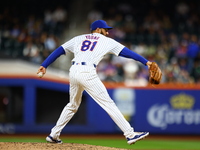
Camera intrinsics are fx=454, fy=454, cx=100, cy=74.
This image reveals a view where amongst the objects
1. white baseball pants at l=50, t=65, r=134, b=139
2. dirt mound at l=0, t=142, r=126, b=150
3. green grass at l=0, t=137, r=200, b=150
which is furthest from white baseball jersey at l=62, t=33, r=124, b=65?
green grass at l=0, t=137, r=200, b=150

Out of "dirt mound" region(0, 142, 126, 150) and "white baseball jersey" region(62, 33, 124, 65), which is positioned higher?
"white baseball jersey" region(62, 33, 124, 65)

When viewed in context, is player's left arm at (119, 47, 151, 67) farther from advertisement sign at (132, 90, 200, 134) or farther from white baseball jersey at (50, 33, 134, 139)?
advertisement sign at (132, 90, 200, 134)

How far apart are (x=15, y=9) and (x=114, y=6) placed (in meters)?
3.83

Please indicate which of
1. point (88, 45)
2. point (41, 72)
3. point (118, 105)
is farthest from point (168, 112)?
point (41, 72)

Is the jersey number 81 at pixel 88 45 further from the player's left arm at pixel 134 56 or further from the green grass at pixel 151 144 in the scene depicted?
the green grass at pixel 151 144

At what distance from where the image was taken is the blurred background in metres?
12.1

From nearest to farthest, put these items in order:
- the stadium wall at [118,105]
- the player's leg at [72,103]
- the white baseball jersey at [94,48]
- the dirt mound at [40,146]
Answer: the dirt mound at [40,146] → the white baseball jersey at [94,48] → the player's leg at [72,103] → the stadium wall at [118,105]

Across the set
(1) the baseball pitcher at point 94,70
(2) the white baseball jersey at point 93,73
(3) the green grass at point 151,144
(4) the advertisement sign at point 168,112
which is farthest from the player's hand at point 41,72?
(4) the advertisement sign at point 168,112

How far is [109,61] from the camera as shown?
14102 mm

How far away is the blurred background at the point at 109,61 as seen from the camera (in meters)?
12.1

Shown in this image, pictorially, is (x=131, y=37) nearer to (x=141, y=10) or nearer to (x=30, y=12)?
(x=141, y=10)

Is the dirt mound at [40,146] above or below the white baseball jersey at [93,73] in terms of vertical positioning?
below

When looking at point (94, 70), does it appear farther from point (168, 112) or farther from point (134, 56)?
point (168, 112)

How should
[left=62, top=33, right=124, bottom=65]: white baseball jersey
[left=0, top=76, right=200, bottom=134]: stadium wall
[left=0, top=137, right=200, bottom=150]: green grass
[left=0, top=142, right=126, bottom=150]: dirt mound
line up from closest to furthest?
[left=0, top=142, right=126, bottom=150]: dirt mound < [left=62, top=33, right=124, bottom=65]: white baseball jersey < [left=0, top=137, right=200, bottom=150]: green grass < [left=0, top=76, right=200, bottom=134]: stadium wall
